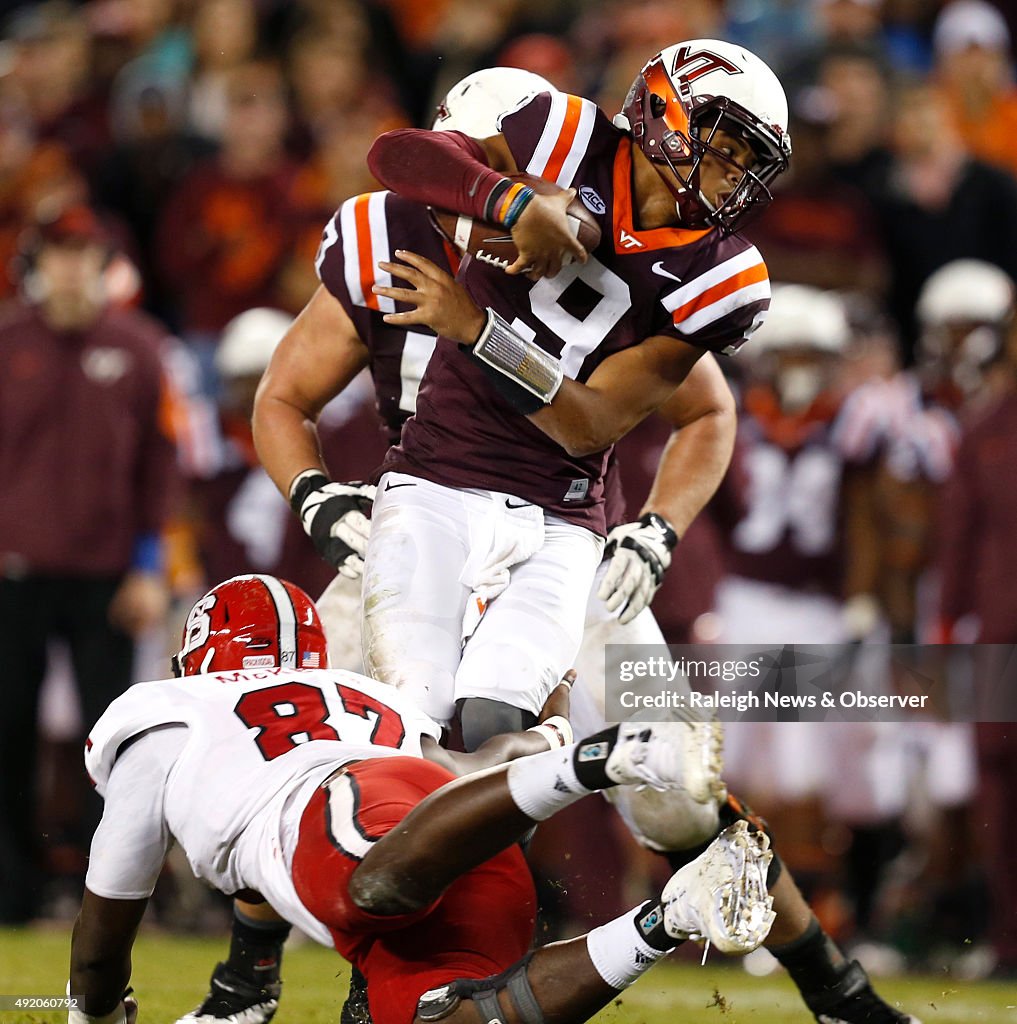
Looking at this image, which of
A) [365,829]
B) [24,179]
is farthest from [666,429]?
[24,179]

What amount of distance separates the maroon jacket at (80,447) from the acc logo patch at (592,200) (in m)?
3.19

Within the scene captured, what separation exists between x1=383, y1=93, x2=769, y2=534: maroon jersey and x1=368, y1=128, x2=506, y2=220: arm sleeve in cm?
19

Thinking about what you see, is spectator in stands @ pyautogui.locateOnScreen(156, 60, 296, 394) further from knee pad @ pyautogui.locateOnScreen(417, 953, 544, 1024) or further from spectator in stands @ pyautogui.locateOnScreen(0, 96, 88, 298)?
knee pad @ pyautogui.locateOnScreen(417, 953, 544, 1024)

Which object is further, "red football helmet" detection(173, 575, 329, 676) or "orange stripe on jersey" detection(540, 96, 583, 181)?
"orange stripe on jersey" detection(540, 96, 583, 181)

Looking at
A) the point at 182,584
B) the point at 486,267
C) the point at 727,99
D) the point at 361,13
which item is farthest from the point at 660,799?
the point at 361,13

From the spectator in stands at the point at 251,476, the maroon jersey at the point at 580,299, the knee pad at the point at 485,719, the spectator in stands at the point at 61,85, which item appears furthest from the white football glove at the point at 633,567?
the spectator in stands at the point at 61,85

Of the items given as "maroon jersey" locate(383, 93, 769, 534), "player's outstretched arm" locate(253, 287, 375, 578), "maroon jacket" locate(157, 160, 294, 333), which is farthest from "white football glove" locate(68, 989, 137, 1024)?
"maroon jacket" locate(157, 160, 294, 333)

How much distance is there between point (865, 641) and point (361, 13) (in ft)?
13.9

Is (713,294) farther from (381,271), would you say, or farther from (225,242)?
(225,242)

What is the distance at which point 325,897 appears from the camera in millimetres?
3225

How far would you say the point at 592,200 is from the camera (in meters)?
4.16

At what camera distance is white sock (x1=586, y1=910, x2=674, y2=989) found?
10.5 feet

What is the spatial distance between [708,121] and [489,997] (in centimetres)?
Result: 198

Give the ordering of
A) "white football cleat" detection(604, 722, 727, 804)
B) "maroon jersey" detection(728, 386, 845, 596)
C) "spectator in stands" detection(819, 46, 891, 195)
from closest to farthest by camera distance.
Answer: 1. "white football cleat" detection(604, 722, 727, 804)
2. "maroon jersey" detection(728, 386, 845, 596)
3. "spectator in stands" detection(819, 46, 891, 195)
